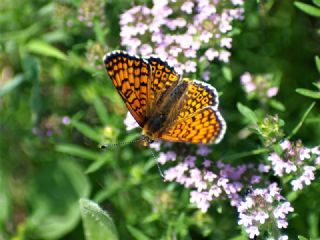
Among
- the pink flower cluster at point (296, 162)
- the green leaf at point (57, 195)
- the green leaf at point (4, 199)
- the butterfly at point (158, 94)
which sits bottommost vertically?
the green leaf at point (57, 195)

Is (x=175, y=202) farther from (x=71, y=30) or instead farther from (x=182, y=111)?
(x=71, y=30)

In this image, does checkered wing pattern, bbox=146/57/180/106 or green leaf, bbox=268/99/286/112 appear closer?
checkered wing pattern, bbox=146/57/180/106

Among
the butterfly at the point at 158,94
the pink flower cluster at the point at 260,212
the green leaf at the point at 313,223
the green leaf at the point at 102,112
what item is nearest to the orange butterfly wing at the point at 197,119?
the butterfly at the point at 158,94

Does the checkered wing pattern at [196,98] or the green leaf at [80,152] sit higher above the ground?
the checkered wing pattern at [196,98]

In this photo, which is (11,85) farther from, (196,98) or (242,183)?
(242,183)

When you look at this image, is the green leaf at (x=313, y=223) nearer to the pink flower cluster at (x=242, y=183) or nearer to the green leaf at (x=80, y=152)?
the pink flower cluster at (x=242, y=183)

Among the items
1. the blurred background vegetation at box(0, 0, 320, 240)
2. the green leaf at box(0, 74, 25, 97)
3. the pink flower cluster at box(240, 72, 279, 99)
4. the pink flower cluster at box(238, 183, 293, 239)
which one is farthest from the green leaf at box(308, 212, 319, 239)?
the green leaf at box(0, 74, 25, 97)

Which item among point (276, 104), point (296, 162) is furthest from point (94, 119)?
point (296, 162)

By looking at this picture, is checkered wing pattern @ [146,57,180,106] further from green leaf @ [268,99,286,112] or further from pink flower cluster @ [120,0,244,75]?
green leaf @ [268,99,286,112]
